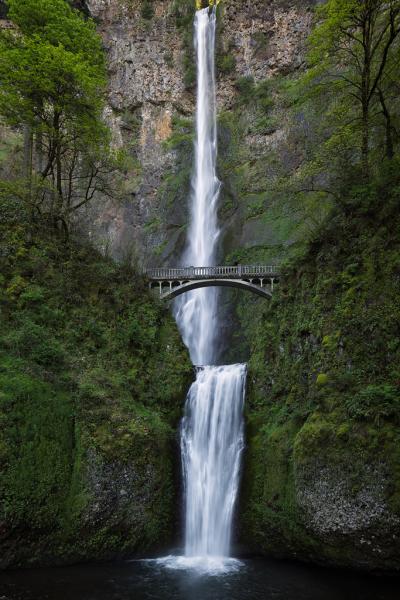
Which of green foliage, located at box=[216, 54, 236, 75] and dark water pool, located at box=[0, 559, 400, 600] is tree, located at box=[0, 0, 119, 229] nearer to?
dark water pool, located at box=[0, 559, 400, 600]

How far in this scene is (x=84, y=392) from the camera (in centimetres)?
1427

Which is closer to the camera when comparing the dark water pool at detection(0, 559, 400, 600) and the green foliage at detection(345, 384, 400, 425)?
the dark water pool at detection(0, 559, 400, 600)

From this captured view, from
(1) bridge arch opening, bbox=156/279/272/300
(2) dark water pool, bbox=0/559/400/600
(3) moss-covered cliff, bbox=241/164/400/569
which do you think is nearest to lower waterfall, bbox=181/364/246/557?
(3) moss-covered cliff, bbox=241/164/400/569

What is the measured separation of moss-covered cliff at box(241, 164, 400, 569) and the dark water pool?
1.71 feet

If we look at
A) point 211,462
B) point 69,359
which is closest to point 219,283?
point 211,462

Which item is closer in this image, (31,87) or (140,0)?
(31,87)

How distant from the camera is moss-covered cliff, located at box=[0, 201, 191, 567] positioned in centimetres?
1220

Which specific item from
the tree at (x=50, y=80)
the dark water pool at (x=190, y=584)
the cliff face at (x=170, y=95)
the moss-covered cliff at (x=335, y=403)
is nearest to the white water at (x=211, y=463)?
the moss-covered cliff at (x=335, y=403)

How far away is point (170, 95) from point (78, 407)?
37.7 meters

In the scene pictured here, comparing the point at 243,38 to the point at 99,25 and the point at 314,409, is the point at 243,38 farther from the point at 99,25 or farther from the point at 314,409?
the point at 314,409

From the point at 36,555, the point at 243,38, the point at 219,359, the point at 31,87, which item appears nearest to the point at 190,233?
the point at 219,359

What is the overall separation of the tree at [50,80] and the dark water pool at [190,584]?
527 inches

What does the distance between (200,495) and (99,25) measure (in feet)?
154

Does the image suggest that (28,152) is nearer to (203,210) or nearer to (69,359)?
(69,359)
